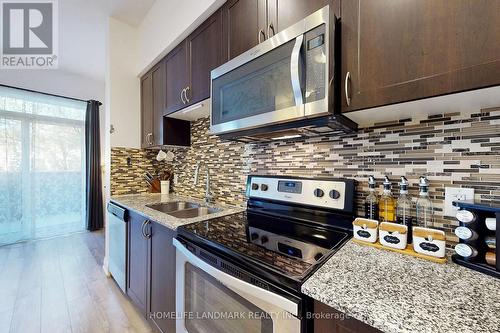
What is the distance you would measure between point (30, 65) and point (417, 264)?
4.82 m

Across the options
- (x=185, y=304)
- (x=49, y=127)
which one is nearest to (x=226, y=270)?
(x=185, y=304)

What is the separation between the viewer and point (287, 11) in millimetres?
1051

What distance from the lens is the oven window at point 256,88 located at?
984 millimetres

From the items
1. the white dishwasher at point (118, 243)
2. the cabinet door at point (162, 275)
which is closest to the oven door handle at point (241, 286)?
the cabinet door at point (162, 275)

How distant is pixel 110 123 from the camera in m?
2.33

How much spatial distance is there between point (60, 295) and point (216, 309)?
1.90 metres

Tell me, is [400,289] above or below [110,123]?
below

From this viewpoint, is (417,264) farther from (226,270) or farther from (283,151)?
(283,151)

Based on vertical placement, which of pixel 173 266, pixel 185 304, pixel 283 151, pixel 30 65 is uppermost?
pixel 30 65

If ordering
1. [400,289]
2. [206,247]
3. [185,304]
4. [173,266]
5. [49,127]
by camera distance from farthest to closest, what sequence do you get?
[49,127]
[173,266]
[185,304]
[206,247]
[400,289]

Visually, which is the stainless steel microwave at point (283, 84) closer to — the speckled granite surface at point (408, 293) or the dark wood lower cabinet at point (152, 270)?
the speckled granite surface at point (408, 293)

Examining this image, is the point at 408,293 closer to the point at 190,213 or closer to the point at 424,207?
the point at 424,207

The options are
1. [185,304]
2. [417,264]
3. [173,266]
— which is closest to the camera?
[417,264]
